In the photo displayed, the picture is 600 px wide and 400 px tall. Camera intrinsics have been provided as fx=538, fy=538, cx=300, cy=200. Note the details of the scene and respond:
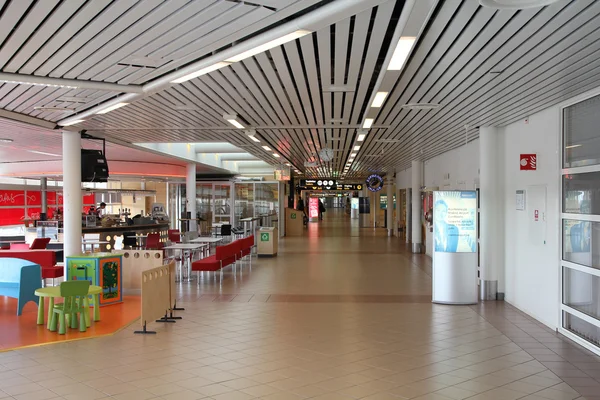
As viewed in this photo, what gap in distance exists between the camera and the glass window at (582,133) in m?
6.28

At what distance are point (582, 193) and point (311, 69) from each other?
3692 millimetres

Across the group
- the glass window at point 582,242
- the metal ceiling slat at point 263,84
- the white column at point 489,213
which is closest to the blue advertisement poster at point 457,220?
the white column at point 489,213

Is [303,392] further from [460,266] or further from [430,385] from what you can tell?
[460,266]

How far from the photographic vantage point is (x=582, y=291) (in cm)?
665

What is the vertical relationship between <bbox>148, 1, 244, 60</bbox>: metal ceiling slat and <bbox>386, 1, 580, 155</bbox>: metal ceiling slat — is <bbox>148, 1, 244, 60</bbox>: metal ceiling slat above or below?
above

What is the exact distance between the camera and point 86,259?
8.95m

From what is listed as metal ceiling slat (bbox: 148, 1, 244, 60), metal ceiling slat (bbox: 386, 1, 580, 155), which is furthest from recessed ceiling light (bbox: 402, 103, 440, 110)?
metal ceiling slat (bbox: 148, 1, 244, 60)

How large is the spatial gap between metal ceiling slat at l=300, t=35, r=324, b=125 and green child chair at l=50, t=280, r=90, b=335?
13.0ft

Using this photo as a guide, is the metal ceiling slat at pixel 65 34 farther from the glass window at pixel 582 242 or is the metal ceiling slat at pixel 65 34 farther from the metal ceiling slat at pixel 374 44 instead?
the glass window at pixel 582 242

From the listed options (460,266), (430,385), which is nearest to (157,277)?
(430,385)

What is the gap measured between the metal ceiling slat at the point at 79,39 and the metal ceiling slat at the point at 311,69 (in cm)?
156

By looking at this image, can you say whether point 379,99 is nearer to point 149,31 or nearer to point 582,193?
point 582,193

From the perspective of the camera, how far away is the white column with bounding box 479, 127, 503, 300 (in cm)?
952

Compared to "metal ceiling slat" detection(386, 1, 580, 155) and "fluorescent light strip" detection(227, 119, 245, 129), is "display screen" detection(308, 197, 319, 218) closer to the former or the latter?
"fluorescent light strip" detection(227, 119, 245, 129)
